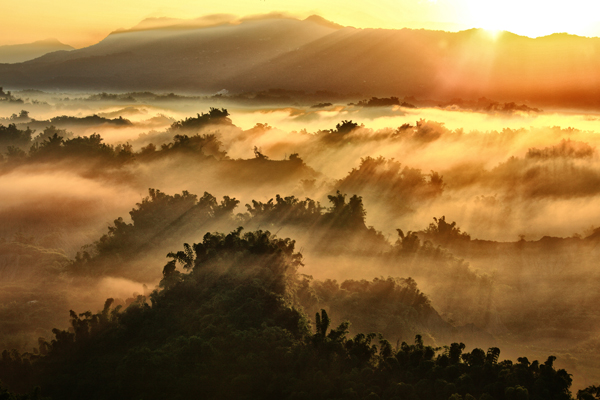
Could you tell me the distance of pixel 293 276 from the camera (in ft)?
72.0

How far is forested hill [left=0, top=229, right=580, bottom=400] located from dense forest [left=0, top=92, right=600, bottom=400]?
0.19 ft

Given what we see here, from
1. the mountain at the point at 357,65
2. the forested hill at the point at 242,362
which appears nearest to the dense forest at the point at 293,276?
the forested hill at the point at 242,362

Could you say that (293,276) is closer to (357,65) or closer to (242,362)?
(242,362)

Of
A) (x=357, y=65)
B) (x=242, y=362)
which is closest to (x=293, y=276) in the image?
(x=242, y=362)

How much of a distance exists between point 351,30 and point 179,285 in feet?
526

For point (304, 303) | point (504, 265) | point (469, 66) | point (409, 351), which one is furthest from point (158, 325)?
point (469, 66)

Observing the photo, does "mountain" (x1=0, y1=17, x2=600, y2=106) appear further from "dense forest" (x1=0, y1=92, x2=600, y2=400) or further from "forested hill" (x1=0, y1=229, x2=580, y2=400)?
"forested hill" (x1=0, y1=229, x2=580, y2=400)

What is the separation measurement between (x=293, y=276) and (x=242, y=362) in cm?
676

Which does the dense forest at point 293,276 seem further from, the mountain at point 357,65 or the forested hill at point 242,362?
the mountain at point 357,65

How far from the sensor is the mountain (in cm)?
10294

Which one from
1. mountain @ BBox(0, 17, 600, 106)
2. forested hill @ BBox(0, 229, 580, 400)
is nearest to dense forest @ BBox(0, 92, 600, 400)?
forested hill @ BBox(0, 229, 580, 400)

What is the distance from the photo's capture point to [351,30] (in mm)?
167750

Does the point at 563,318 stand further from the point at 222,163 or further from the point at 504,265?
the point at 222,163

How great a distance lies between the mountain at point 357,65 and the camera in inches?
4053
